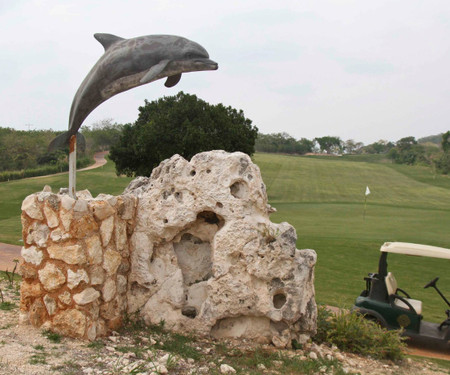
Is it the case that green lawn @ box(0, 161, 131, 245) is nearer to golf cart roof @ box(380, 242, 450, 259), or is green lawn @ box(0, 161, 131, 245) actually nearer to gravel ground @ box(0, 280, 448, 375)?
gravel ground @ box(0, 280, 448, 375)

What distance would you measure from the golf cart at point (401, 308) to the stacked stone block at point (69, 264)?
5.01 meters

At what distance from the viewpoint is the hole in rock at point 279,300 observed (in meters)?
7.65

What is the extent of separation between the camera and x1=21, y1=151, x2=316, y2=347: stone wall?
678 cm

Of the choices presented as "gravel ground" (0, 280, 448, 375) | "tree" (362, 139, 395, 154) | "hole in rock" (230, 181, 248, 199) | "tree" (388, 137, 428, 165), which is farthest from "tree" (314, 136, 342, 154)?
"hole in rock" (230, 181, 248, 199)

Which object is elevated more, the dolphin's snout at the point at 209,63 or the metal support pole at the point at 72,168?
the dolphin's snout at the point at 209,63

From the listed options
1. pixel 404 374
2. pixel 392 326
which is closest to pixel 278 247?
pixel 404 374

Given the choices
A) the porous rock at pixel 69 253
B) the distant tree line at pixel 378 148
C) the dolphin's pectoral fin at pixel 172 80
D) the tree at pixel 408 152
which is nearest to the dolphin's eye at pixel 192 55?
the dolphin's pectoral fin at pixel 172 80

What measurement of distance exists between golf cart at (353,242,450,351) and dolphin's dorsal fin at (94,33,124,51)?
20.5ft

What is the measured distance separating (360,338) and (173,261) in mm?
3396

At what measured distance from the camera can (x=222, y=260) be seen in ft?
24.3

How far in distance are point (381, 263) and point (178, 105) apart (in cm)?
2098

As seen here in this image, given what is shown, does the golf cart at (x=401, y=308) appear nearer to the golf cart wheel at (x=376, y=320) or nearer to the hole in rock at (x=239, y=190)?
the golf cart wheel at (x=376, y=320)

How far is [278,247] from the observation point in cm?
738

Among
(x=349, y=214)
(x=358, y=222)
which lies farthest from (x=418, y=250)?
(x=349, y=214)
